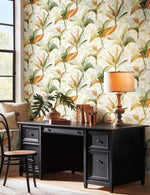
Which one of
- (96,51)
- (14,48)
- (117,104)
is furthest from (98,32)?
(14,48)

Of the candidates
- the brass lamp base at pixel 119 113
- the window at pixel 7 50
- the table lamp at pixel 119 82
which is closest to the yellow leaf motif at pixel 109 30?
the table lamp at pixel 119 82

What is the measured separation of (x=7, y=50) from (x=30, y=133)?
160 centimetres

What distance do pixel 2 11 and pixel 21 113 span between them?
1.60 meters

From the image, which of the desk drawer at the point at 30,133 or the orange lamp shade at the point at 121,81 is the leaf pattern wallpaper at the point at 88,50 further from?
the desk drawer at the point at 30,133

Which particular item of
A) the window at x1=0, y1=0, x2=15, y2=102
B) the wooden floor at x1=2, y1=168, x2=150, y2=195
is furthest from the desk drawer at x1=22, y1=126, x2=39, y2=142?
the window at x1=0, y1=0, x2=15, y2=102

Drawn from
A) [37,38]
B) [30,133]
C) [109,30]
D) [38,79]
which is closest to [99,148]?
[30,133]

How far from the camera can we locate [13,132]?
523cm

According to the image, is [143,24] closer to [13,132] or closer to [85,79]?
[85,79]

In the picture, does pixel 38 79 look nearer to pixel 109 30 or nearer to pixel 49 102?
pixel 49 102

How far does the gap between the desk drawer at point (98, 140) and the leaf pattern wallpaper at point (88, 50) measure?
2.06 feet

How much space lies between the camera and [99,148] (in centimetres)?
405

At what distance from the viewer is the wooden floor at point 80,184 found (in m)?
4.00

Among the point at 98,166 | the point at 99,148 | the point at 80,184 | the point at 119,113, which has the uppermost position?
the point at 119,113

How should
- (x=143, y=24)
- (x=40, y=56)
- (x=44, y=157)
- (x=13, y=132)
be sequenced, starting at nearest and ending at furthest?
(x=143, y=24) → (x=44, y=157) → (x=13, y=132) → (x=40, y=56)
